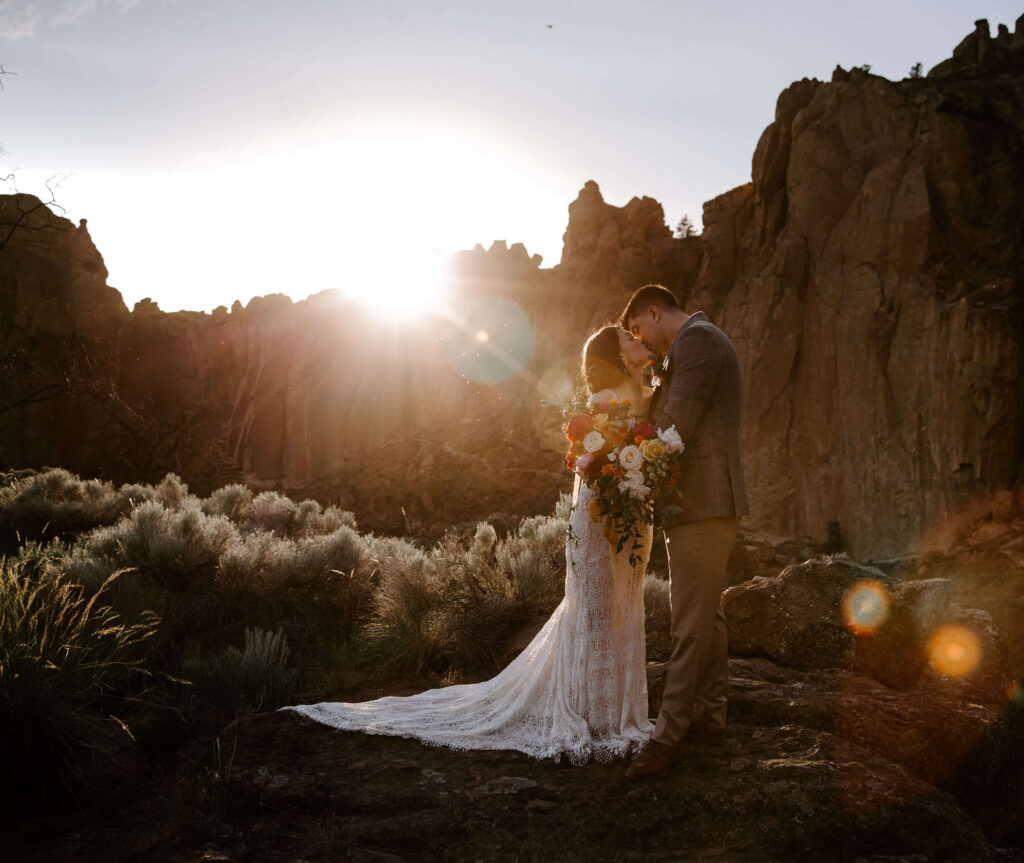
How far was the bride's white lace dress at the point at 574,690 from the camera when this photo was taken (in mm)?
4121

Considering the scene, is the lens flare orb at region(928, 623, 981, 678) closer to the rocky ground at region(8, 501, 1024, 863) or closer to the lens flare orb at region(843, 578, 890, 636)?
the rocky ground at region(8, 501, 1024, 863)

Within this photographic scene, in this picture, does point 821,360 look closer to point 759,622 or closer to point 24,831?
point 759,622

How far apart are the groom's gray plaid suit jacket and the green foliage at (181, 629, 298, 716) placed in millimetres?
3564

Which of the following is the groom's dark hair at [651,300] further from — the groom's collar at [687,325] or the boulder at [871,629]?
the boulder at [871,629]

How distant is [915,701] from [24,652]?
5075mm

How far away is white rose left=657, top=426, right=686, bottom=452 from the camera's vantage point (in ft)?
12.3

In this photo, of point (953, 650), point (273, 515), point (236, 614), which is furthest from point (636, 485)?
point (273, 515)

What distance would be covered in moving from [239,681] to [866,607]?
15.5 ft

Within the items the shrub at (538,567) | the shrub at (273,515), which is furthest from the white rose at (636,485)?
the shrub at (273,515)

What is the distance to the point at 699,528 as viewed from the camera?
3.88 meters

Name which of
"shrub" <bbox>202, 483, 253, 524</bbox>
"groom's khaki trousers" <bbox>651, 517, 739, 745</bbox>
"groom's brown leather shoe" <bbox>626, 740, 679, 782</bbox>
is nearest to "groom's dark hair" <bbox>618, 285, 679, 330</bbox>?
A: "groom's khaki trousers" <bbox>651, 517, 739, 745</bbox>

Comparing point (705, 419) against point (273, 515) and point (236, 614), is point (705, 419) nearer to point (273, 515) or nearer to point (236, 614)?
point (236, 614)

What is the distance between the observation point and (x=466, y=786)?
362cm

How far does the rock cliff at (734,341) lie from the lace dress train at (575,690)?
23.8 ft
